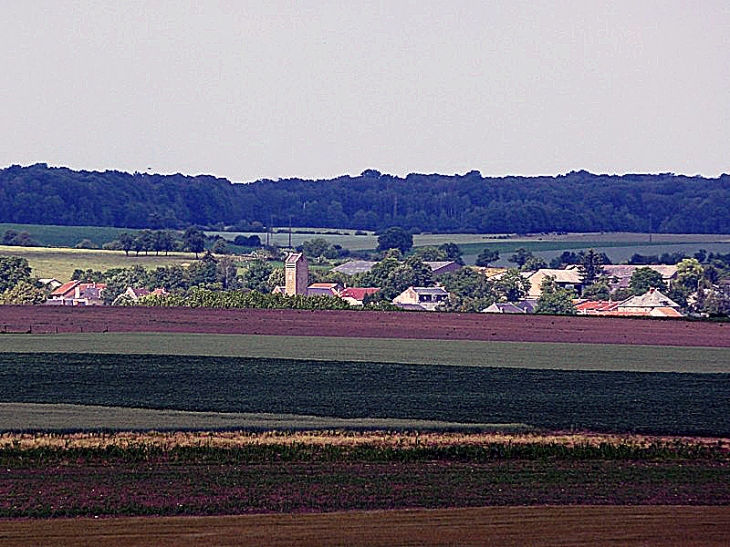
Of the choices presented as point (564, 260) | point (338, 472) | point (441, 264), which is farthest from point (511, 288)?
point (338, 472)

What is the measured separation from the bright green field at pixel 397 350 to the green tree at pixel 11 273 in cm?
3942

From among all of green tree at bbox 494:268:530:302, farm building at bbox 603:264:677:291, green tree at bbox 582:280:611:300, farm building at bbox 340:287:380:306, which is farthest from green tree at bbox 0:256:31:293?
farm building at bbox 603:264:677:291

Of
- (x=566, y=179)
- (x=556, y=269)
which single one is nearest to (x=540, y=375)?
(x=556, y=269)

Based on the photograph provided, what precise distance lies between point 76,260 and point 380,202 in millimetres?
81247

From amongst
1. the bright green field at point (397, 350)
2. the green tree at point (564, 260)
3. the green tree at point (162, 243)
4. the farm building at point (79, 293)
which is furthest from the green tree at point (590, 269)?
the bright green field at point (397, 350)

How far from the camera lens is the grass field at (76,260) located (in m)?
107

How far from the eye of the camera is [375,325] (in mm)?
54906

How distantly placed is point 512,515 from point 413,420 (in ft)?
30.9

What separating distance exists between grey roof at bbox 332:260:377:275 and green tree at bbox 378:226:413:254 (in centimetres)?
2229

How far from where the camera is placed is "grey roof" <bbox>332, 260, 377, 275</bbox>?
112806 mm

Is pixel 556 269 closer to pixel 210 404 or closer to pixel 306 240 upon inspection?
pixel 306 240

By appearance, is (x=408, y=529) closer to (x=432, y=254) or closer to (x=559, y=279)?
(x=559, y=279)

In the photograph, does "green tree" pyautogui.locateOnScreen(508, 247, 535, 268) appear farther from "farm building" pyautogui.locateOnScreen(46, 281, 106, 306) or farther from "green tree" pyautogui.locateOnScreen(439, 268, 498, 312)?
"farm building" pyautogui.locateOnScreen(46, 281, 106, 306)

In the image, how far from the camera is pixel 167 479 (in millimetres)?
22828
